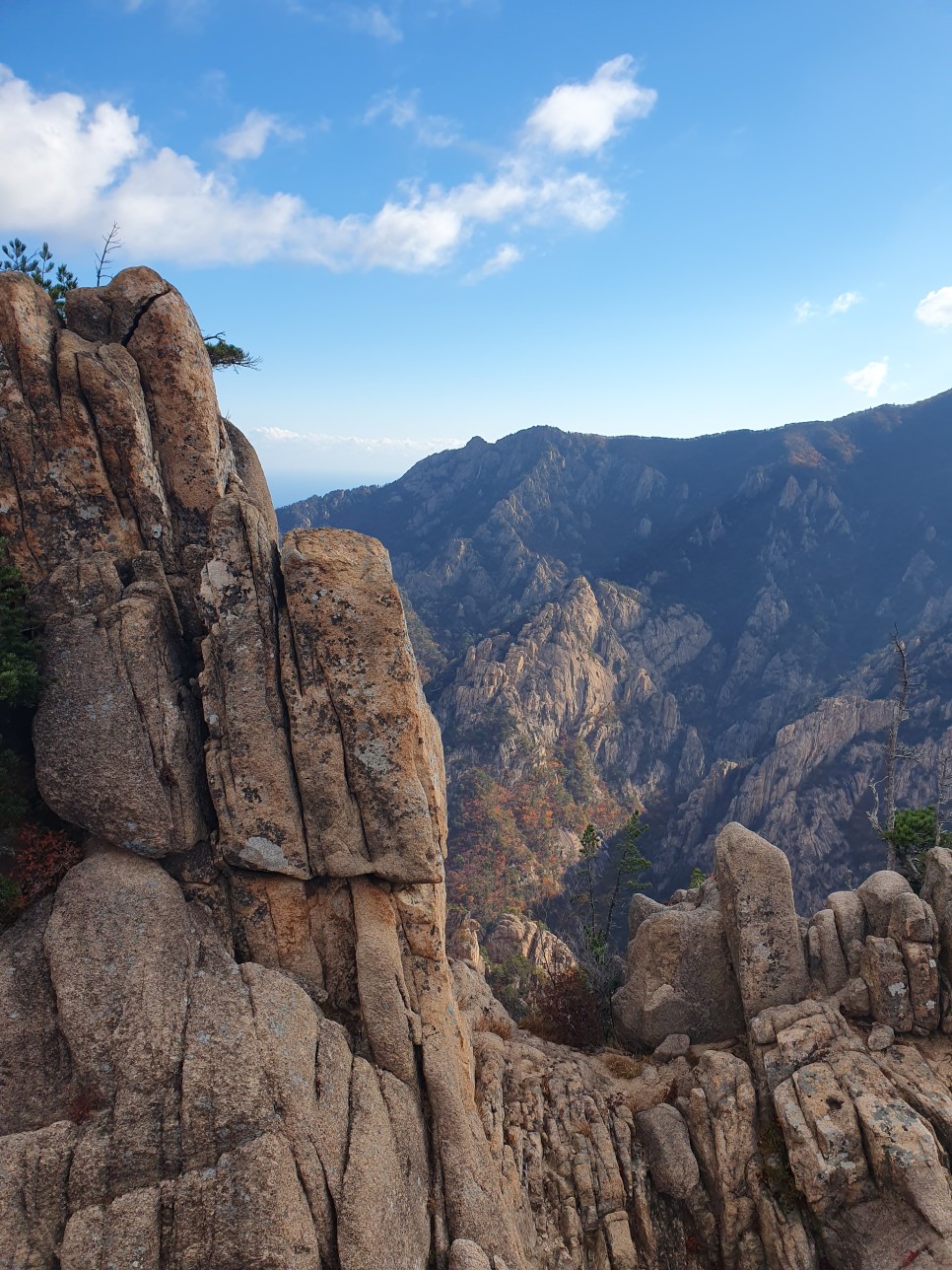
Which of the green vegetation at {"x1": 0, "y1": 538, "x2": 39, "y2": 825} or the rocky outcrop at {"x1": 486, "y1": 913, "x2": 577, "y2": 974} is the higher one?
the green vegetation at {"x1": 0, "y1": 538, "x2": 39, "y2": 825}

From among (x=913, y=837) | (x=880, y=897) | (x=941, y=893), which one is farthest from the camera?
(x=913, y=837)

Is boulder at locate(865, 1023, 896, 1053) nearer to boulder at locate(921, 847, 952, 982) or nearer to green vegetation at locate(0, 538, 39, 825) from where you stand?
boulder at locate(921, 847, 952, 982)

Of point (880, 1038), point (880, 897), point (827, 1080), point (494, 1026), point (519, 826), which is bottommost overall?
point (519, 826)

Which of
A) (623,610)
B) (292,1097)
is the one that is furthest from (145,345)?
(623,610)

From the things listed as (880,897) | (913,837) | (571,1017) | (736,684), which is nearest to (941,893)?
(880,897)

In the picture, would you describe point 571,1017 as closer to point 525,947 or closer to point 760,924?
point 760,924

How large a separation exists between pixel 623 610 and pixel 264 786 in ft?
562

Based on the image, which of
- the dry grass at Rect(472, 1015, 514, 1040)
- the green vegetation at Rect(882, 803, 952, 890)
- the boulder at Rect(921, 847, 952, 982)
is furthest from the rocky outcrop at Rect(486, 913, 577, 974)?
the boulder at Rect(921, 847, 952, 982)

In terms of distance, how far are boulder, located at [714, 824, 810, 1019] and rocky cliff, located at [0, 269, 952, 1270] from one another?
1507 millimetres

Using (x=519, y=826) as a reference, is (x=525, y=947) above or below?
above

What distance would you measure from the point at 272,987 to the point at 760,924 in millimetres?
17843

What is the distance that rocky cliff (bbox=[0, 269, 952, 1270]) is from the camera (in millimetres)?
12500

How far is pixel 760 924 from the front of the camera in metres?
24.1

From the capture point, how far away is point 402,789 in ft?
56.9
